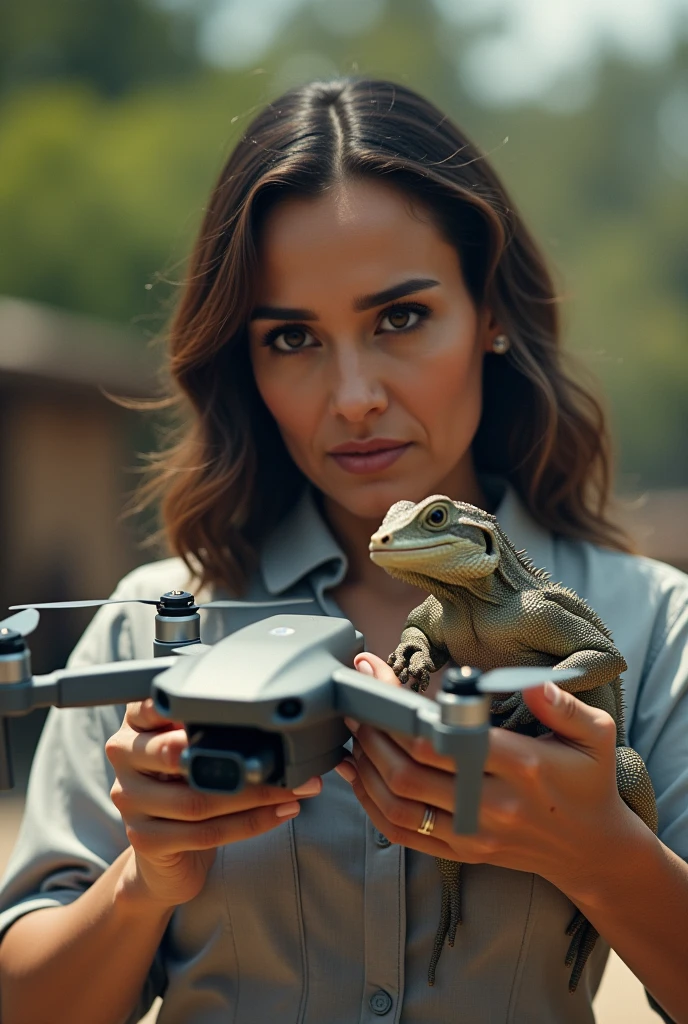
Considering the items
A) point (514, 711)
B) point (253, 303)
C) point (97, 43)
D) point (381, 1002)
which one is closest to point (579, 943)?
point (381, 1002)

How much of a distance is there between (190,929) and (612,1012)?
3.37 meters

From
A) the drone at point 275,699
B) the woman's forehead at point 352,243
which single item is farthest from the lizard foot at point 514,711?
the woman's forehead at point 352,243

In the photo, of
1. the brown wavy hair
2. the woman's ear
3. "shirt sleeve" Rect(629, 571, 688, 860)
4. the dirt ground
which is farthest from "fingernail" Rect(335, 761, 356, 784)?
the dirt ground

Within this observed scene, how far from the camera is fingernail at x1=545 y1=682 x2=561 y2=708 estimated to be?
1903mm

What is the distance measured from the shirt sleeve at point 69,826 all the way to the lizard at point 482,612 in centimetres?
112

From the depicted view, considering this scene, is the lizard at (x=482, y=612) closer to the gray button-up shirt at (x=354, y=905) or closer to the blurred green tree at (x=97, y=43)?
the gray button-up shirt at (x=354, y=905)

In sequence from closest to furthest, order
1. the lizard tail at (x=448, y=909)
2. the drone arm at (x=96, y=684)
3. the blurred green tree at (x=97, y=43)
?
1. the drone arm at (x=96, y=684)
2. the lizard tail at (x=448, y=909)
3. the blurred green tree at (x=97, y=43)

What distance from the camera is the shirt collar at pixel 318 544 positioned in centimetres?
310

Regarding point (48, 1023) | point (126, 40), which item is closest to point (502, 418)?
point (48, 1023)

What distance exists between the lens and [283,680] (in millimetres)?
1726

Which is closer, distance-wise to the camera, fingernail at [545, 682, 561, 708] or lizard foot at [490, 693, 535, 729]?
fingernail at [545, 682, 561, 708]

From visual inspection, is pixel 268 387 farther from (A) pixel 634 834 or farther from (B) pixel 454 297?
(A) pixel 634 834

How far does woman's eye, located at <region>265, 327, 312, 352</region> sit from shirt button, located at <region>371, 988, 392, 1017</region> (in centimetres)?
153

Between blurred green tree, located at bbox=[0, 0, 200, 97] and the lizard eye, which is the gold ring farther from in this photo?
blurred green tree, located at bbox=[0, 0, 200, 97]
